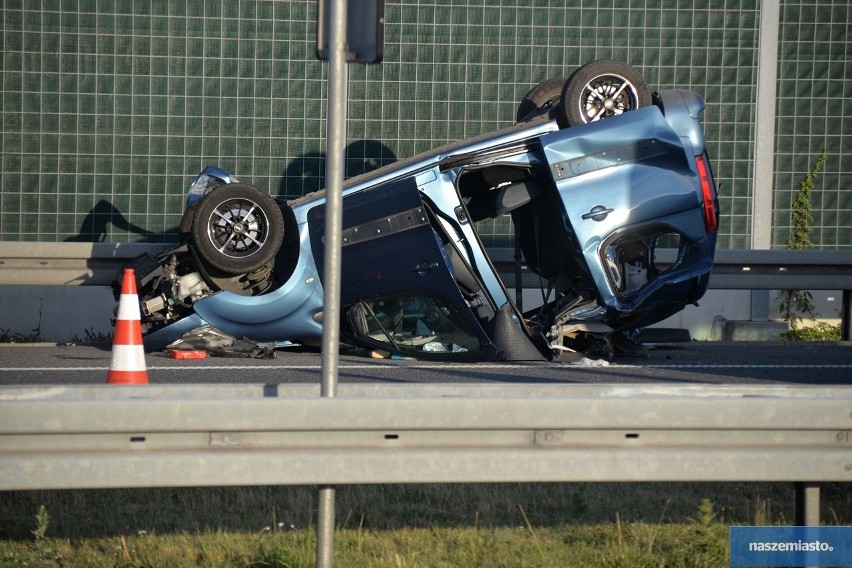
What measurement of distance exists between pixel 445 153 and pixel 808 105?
23.2 feet

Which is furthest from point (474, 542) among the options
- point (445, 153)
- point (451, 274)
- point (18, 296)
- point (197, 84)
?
point (197, 84)

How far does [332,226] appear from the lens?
140 inches

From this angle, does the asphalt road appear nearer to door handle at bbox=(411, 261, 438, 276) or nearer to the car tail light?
door handle at bbox=(411, 261, 438, 276)

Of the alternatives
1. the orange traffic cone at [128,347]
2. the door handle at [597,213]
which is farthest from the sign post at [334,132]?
the door handle at [597,213]

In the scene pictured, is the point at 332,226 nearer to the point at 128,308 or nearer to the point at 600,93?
the point at 128,308

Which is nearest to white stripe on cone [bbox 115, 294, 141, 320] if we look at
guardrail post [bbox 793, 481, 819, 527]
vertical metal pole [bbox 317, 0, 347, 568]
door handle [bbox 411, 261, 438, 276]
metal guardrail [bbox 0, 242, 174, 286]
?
door handle [bbox 411, 261, 438, 276]

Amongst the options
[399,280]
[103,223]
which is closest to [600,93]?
[399,280]

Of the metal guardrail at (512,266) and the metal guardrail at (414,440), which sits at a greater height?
the metal guardrail at (512,266)

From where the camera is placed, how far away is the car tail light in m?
7.70

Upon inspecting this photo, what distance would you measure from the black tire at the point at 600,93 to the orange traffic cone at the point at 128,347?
349 centimetres

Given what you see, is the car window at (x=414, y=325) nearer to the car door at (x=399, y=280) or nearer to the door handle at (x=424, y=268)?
the car door at (x=399, y=280)

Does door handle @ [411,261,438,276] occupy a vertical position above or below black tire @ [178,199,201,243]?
below

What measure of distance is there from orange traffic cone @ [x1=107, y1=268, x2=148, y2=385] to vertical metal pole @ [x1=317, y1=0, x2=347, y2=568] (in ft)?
8.86

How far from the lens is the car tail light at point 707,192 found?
770 centimetres
